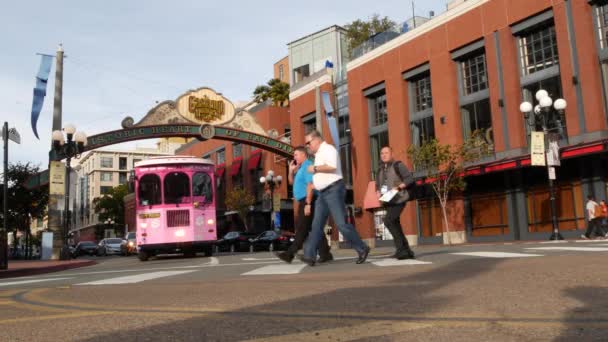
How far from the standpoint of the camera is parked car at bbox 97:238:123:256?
44.6 m

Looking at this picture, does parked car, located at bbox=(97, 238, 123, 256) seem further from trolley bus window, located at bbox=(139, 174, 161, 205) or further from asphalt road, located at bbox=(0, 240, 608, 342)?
asphalt road, located at bbox=(0, 240, 608, 342)

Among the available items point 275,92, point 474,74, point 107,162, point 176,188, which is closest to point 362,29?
point 275,92

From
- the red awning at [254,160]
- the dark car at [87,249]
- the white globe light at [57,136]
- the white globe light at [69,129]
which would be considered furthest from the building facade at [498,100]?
the dark car at [87,249]

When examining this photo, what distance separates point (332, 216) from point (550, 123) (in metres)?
19.8

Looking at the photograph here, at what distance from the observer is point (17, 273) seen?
44.3 feet

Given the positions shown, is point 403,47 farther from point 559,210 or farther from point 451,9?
point 559,210

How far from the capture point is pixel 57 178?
22703 mm

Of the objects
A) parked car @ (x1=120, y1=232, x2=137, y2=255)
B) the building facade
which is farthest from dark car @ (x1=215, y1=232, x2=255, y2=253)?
the building facade

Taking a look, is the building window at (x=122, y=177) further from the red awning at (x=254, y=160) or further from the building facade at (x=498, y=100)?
the building facade at (x=498, y=100)

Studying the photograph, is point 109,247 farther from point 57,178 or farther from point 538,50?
point 538,50

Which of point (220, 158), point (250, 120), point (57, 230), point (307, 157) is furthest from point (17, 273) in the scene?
point (220, 158)

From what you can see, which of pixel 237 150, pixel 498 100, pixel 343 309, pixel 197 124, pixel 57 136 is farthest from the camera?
pixel 237 150

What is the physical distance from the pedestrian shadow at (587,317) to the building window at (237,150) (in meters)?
49.2

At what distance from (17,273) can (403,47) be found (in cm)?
2400
